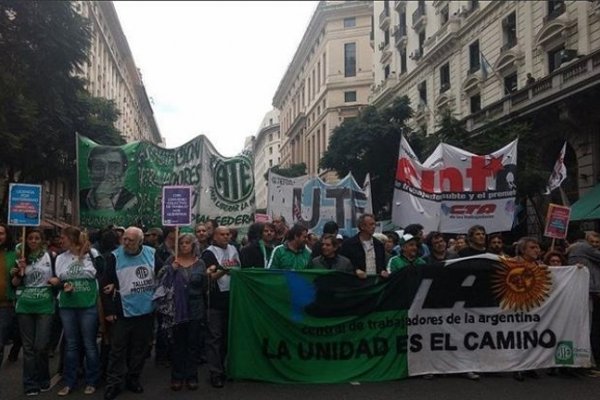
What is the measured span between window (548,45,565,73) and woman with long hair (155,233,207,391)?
2175cm

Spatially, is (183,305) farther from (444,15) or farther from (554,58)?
(444,15)

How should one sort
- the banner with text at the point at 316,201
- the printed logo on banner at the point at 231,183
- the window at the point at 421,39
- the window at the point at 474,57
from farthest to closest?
the window at the point at 421,39, the window at the point at 474,57, the banner with text at the point at 316,201, the printed logo on banner at the point at 231,183

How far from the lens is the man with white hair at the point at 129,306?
6.39m

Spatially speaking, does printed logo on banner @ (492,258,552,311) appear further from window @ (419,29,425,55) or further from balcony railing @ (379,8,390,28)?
balcony railing @ (379,8,390,28)

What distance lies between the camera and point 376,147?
108 ft

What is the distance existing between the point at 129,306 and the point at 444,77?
1291 inches

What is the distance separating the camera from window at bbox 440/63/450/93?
117 ft

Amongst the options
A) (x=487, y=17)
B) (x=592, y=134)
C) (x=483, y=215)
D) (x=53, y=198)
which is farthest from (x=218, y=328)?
(x=53, y=198)

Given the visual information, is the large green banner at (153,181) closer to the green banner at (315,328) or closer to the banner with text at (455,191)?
the banner with text at (455,191)

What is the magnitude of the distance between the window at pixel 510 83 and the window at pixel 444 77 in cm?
679

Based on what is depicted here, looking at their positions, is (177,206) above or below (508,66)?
below

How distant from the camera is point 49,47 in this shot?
17859 millimetres

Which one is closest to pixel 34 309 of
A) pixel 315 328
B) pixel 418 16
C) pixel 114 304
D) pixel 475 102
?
pixel 114 304

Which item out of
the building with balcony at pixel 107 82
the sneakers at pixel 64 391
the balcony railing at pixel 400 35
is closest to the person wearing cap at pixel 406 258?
the sneakers at pixel 64 391
